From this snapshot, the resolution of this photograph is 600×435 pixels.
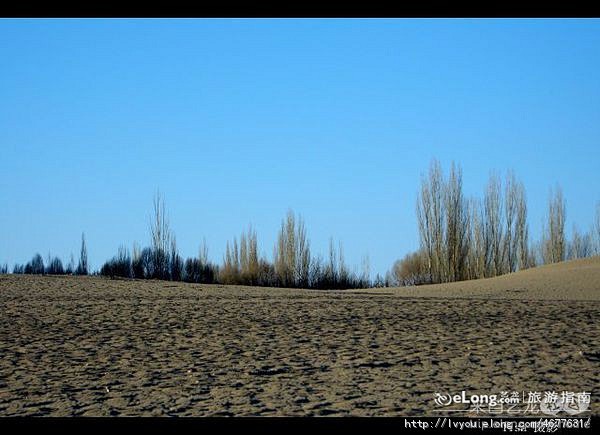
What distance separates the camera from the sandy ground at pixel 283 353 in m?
8.45

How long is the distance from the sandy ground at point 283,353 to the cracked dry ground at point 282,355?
24 mm

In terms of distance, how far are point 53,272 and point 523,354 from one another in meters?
22.1

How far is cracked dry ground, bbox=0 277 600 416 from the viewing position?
8438 millimetres

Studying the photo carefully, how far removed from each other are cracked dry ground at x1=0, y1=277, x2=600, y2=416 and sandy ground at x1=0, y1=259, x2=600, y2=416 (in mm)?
24

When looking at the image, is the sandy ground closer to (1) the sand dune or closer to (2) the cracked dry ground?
(2) the cracked dry ground

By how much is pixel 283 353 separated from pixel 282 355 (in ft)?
0.46

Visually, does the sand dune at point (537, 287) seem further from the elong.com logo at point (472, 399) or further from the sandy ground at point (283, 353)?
the elong.com logo at point (472, 399)

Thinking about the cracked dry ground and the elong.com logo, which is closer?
the elong.com logo

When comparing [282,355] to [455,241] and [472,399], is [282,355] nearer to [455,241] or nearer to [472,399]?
[472,399]

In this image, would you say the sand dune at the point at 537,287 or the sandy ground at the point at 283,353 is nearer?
the sandy ground at the point at 283,353

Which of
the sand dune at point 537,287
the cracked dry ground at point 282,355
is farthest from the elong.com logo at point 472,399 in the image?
the sand dune at point 537,287

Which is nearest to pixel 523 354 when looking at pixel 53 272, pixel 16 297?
pixel 16 297

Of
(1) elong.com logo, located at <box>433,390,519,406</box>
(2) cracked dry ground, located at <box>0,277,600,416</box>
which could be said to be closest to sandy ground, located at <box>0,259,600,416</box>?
(2) cracked dry ground, located at <box>0,277,600,416</box>
